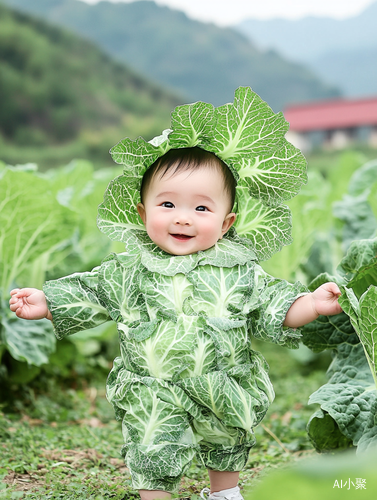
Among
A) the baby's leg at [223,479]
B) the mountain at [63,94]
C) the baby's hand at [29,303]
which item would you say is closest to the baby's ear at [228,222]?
the baby's hand at [29,303]

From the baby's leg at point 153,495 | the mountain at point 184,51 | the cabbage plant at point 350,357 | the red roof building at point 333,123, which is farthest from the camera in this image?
the mountain at point 184,51

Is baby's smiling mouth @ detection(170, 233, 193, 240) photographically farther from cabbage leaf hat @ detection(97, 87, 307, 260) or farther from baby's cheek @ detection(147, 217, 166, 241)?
cabbage leaf hat @ detection(97, 87, 307, 260)

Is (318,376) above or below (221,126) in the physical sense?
below

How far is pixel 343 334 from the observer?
7.72 feet

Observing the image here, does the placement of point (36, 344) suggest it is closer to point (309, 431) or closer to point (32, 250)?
point (32, 250)

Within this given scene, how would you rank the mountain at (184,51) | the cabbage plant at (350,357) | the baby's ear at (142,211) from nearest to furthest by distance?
the cabbage plant at (350,357)
the baby's ear at (142,211)
the mountain at (184,51)

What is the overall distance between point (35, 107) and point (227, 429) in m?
27.4

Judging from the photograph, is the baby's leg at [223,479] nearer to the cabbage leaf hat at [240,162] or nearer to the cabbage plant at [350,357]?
the cabbage plant at [350,357]

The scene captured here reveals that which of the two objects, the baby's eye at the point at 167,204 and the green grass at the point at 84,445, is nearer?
the baby's eye at the point at 167,204

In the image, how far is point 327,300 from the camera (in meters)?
1.90

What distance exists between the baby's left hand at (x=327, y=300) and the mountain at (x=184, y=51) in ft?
149

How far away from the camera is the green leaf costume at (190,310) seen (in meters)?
1.82

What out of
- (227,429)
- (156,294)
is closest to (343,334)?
(227,429)

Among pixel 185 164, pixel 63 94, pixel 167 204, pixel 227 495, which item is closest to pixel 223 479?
pixel 227 495
